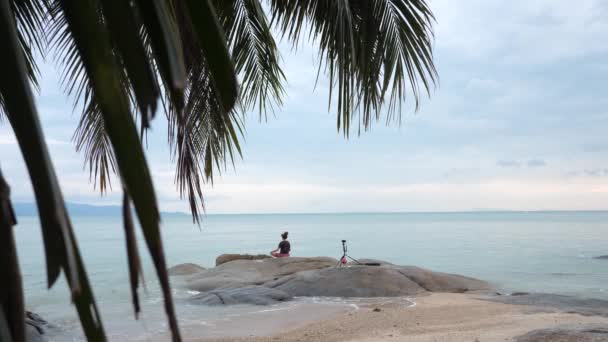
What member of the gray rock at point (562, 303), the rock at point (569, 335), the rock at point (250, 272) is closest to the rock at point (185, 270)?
the rock at point (250, 272)

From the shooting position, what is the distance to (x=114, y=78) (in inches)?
26.0

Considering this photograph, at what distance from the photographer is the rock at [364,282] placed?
1386 cm

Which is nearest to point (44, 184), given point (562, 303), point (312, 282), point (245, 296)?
Answer: point (562, 303)

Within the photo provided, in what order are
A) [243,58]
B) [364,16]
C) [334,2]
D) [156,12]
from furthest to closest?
[243,58] → [364,16] → [334,2] → [156,12]

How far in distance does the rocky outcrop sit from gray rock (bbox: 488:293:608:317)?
2.37 meters

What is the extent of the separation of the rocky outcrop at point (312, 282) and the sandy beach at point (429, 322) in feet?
5.08

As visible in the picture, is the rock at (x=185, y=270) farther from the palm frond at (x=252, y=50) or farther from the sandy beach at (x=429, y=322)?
the palm frond at (x=252, y=50)

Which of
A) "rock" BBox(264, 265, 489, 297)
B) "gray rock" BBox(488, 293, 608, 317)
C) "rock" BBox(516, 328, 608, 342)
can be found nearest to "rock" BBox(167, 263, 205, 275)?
"rock" BBox(264, 265, 489, 297)

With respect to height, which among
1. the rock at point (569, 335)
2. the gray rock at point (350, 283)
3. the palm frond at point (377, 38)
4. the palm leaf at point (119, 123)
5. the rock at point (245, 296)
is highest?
the palm frond at point (377, 38)

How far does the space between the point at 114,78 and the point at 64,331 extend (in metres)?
11.3

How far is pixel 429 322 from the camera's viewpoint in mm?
9742

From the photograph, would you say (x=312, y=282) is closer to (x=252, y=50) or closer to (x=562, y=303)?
(x=562, y=303)

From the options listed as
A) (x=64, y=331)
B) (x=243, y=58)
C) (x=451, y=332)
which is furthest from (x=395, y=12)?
(x=64, y=331)

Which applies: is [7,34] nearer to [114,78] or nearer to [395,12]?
[114,78]
